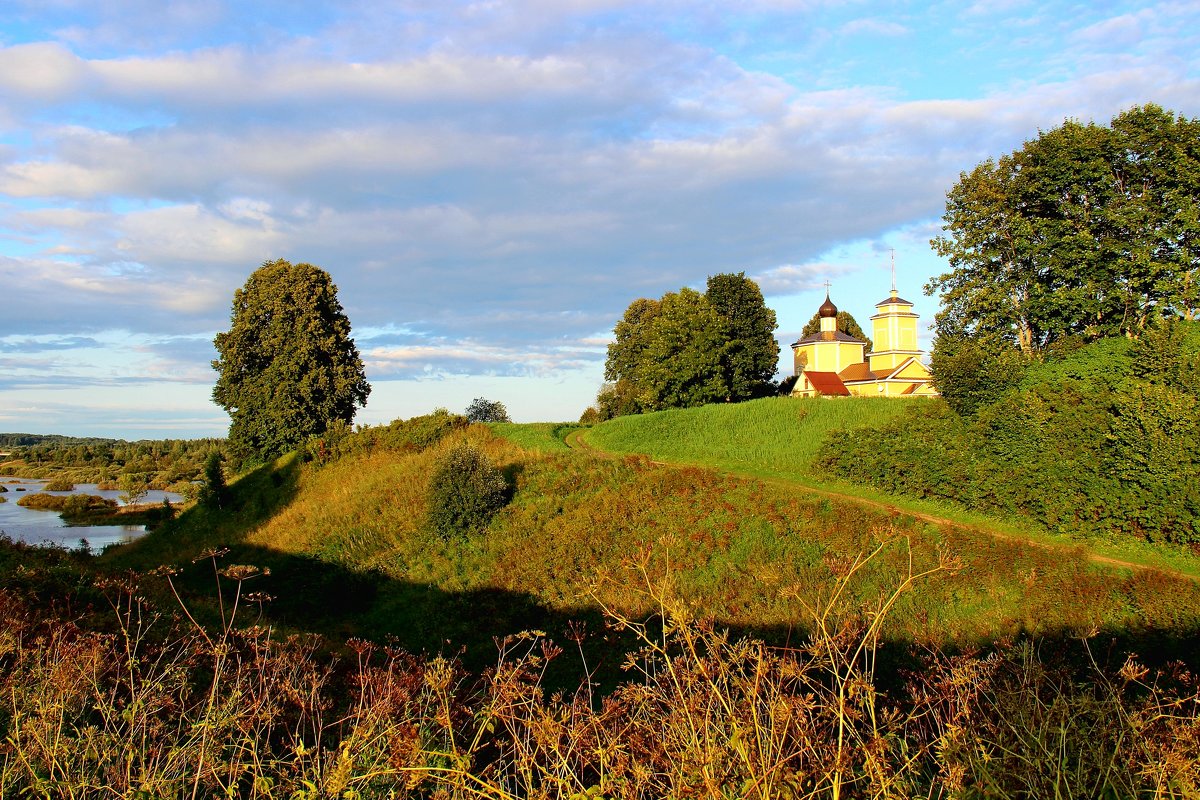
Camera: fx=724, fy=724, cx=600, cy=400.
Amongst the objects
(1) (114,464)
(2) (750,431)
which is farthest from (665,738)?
(1) (114,464)

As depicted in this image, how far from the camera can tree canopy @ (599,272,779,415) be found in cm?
4059

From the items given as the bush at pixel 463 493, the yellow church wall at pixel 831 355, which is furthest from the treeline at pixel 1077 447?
the yellow church wall at pixel 831 355

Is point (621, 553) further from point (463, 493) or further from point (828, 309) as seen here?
point (828, 309)

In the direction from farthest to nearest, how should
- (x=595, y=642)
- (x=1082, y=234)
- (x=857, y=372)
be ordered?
1. (x=857, y=372)
2. (x=1082, y=234)
3. (x=595, y=642)

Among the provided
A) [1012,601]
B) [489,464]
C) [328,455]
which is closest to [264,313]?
[328,455]

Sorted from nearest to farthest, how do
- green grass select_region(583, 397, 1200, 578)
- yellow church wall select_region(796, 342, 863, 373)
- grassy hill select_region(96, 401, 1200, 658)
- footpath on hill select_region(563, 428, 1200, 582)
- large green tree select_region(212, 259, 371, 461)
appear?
grassy hill select_region(96, 401, 1200, 658), footpath on hill select_region(563, 428, 1200, 582), green grass select_region(583, 397, 1200, 578), large green tree select_region(212, 259, 371, 461), yellow church wall select_region(796, 342, 863, 373)

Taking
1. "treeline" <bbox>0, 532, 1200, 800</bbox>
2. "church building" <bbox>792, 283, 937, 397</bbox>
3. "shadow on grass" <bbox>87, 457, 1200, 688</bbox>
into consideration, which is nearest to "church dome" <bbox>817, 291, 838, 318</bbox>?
"church building" <bbox>792, 283, 937, 397</bbox>

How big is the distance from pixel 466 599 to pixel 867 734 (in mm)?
13017

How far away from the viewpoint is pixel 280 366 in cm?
3284

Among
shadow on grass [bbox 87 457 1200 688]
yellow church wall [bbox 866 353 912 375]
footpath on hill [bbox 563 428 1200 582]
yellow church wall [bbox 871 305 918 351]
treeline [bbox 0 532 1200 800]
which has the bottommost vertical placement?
shadow on grass [bbox 87 457 1200 688]

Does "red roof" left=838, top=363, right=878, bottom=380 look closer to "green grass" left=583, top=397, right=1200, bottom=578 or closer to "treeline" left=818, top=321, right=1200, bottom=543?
"green grass" left=583, top=397, right=1200, bottom=578

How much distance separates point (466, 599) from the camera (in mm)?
16844

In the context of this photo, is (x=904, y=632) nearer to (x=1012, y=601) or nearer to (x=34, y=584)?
(x=1012, y=601)

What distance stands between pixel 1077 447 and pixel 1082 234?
12.2 m
